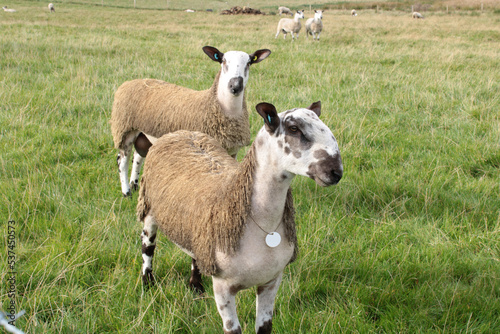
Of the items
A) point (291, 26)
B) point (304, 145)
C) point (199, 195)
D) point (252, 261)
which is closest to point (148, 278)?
point (199, 195)

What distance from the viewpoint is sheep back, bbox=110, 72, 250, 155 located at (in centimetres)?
443

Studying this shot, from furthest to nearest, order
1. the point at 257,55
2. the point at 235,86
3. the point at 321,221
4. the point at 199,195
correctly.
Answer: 1. the point at 257,55
2. the point at 235,86
3. the point at 321,221
4. the point at 199,195

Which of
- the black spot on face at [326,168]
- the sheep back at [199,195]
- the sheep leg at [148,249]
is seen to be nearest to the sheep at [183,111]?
the sheep back at [199,195]

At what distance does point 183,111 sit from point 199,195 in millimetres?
2280

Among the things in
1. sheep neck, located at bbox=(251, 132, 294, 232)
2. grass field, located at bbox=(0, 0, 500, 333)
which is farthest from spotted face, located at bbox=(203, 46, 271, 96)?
sheep neck, located at bbox=(251, 132, 294, 232)

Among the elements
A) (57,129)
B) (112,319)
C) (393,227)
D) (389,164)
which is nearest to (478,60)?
(389,164)

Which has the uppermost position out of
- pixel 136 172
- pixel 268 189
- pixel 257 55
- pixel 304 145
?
pixel 257 55

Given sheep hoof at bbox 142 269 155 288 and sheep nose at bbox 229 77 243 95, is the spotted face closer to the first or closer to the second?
sheep nose at bbox 229 77 243 95

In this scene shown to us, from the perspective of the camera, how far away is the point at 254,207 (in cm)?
225

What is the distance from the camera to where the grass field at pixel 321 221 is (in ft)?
8.81

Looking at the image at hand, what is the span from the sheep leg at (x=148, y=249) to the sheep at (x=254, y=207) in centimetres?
30

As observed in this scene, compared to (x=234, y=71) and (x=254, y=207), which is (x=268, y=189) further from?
(x=234, y=71)

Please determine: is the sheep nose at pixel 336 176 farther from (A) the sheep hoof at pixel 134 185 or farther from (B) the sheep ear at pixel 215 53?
(A) the sheep hoof at pixel 134 185

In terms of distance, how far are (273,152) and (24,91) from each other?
21.5ft
